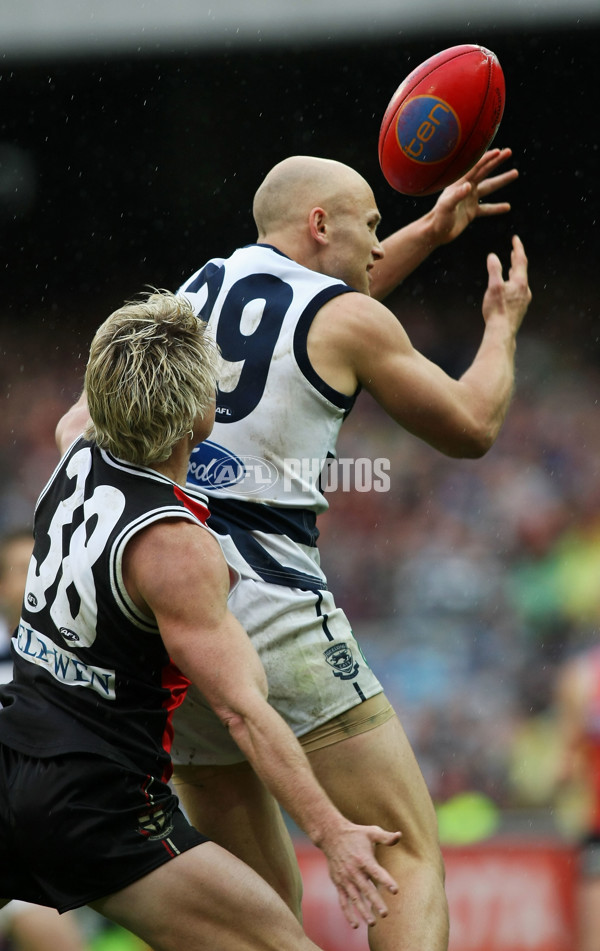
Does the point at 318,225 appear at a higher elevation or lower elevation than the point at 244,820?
higher

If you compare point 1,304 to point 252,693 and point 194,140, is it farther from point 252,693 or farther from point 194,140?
point 252,693

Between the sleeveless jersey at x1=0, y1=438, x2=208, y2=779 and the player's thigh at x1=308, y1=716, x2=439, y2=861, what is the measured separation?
63 cm

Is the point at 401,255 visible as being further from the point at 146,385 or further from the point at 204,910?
the point at 204,910

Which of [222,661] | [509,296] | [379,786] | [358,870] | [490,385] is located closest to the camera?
[358,870]

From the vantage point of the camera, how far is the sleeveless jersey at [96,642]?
275 cm

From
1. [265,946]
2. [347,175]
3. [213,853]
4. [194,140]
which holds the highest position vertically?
[194,140]

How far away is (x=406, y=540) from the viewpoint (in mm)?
11281

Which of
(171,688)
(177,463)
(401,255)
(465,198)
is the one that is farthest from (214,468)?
(465,198)

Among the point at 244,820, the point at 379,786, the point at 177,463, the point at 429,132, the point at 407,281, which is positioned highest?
the point at 407,281

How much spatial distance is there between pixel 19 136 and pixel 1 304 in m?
2.59

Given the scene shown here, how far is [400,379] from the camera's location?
3514mm

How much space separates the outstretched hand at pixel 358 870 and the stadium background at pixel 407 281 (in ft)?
18.5

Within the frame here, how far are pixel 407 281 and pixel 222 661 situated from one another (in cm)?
1135

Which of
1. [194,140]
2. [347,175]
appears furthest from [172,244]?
[347,175]
